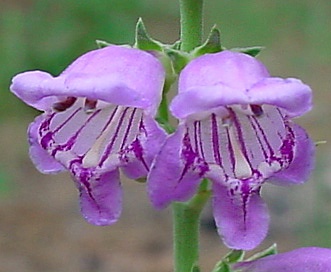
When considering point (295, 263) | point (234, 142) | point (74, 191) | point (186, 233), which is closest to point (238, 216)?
point (234, 142)

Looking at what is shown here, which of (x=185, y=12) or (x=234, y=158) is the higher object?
(x=185, y=12)

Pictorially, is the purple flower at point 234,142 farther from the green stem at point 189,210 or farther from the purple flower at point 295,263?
the purple flower at point 295,263

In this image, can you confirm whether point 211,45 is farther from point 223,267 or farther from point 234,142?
point 223,267

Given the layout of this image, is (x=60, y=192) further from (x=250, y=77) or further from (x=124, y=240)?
(x=250, y=77)

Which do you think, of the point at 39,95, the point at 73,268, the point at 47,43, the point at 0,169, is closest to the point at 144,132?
the point at 39,95

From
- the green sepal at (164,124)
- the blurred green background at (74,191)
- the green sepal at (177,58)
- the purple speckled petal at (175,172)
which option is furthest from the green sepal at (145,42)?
the blurred green background at (74,191)

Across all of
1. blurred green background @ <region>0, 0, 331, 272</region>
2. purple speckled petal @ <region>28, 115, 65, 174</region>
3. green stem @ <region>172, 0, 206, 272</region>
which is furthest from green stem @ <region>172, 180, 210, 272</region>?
blurred green background @ <region>0, 0, 331, 272</region>
